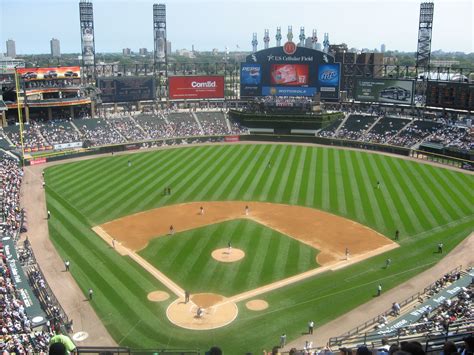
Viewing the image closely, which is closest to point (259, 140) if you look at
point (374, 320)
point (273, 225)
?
point (273, 225)

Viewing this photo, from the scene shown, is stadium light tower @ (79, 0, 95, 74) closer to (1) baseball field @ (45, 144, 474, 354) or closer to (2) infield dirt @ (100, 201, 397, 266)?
(1) baseball field @ (45, 144, 474, 354)

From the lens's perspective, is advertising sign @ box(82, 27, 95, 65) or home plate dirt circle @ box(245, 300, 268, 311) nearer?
home plate dirt circle @ box(245, 300, 268, 311)

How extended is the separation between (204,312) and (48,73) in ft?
204

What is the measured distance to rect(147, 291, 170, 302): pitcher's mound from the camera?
27459mm

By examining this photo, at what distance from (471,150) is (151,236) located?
45259 mm

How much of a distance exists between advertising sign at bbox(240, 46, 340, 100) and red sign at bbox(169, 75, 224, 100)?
6.85 m

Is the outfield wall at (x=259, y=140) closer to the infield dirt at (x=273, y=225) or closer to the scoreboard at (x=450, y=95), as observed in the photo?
the scoreboard at (x=450, y=95)


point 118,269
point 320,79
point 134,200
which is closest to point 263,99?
point 320,79

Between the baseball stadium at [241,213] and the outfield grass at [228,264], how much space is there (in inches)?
6.5

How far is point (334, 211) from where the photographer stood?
138ft

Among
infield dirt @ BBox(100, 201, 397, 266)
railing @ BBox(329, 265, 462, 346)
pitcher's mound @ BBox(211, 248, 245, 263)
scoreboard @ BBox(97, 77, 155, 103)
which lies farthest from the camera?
scoreboard @ BBox(97, 77, 155, 103)

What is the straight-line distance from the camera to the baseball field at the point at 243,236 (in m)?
26.1

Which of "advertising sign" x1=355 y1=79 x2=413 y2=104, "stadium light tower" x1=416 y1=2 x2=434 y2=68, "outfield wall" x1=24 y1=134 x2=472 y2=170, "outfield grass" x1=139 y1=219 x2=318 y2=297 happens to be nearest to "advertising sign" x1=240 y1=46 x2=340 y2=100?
"advertising sign" x1=355 y1=79 x2=413 y2=104

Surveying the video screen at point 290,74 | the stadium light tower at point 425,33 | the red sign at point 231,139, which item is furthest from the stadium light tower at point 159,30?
the stadium light tower at point 425,33
